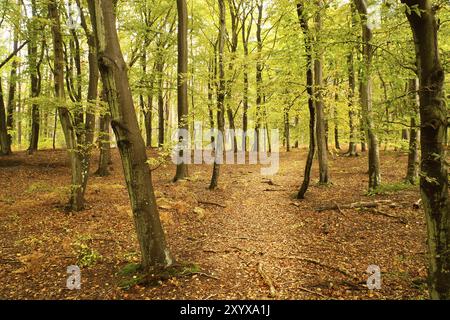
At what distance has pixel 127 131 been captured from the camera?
511 centimetres

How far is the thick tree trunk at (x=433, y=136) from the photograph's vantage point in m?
3.37

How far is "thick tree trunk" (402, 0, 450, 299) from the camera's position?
3.37m

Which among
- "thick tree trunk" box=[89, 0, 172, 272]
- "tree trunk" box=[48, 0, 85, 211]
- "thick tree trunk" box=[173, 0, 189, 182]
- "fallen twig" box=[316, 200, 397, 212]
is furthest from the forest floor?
"thick tree trunk" box=[173, 0, 189, 182]

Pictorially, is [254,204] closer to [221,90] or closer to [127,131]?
[221,90]

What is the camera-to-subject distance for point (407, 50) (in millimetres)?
6449

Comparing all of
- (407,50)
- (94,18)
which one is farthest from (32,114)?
(407,50)

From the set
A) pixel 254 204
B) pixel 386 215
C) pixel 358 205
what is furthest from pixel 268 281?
pixel 254 204

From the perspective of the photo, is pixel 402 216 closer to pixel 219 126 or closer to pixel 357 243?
pixel 357 243

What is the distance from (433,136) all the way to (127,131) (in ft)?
14.4

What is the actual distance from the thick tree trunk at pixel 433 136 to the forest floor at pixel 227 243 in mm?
1828

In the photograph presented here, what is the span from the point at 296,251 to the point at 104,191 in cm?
863

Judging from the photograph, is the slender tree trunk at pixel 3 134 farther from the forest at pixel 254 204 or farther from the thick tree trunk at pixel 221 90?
the thick tree trunk at pixel 221 90

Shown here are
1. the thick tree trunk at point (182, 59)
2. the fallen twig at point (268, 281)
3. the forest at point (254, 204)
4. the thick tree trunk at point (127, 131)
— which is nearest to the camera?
the forest at point (254, 204)

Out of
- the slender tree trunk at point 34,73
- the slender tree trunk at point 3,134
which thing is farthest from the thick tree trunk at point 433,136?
the slender tree trunk at point 3,134
